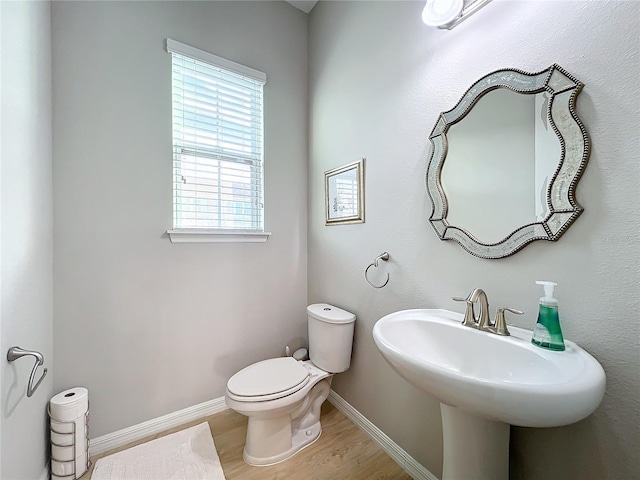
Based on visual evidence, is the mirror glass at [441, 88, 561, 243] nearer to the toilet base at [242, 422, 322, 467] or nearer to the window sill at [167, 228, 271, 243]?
the window sill at [167, 228, 271, 243]

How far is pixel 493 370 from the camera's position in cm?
90

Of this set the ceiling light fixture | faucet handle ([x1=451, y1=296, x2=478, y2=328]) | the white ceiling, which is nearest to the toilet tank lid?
faucet handle ([x1=451, y1=296, x2=478, y2=328])

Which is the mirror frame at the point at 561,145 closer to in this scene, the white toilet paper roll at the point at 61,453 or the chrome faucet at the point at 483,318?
the chrome faucet at the point at 483,318

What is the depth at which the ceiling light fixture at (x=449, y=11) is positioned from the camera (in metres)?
1.06

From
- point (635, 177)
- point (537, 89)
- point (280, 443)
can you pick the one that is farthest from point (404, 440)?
point (537, 89)

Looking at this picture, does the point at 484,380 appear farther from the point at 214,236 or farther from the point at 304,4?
the point at 304,4

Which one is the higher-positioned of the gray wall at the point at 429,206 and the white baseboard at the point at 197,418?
the gray wall at the point at 429,206

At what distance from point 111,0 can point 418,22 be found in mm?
1650

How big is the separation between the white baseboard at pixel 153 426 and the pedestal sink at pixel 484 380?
146cm

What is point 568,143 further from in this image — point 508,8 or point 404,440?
point 404,440

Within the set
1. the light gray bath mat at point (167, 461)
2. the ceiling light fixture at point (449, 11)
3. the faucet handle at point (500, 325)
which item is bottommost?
the light gray bath mat at point (167, 461)

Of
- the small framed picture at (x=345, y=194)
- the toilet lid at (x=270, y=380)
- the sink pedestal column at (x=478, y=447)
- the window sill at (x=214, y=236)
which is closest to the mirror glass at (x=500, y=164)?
the small framed picture at (x=345, y=194)

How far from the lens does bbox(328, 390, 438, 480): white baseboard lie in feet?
4.22

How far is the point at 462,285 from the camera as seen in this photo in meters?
1.12
